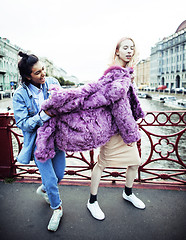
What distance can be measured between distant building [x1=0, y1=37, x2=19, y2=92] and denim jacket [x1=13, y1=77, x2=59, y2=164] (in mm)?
40877

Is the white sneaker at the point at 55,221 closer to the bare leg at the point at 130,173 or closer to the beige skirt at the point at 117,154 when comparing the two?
the beige skirt at the point at 117,154

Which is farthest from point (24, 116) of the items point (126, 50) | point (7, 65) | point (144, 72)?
point (144, 72)

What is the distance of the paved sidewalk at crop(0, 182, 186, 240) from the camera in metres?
1.61

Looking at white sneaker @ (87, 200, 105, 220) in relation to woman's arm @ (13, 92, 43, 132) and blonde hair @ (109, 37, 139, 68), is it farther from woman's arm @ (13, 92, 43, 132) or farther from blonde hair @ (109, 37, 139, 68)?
blonde hair @ (109, 37, 139, 68)

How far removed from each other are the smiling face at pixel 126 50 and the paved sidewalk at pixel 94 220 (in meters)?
1.52

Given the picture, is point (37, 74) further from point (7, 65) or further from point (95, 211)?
point (7, 65)

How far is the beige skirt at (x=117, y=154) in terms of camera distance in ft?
5.67

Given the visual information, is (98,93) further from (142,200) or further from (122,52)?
(142,200)

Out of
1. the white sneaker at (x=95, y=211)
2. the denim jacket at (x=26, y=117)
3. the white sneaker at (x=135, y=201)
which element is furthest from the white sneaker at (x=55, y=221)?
the white sneaker at (x=135, y=201)

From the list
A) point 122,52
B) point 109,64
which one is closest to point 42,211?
point 109,64

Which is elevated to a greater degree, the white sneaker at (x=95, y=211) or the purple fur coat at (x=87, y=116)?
the purple fur coat at (x=87, y=116)

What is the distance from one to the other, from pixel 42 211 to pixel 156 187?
4.53ft

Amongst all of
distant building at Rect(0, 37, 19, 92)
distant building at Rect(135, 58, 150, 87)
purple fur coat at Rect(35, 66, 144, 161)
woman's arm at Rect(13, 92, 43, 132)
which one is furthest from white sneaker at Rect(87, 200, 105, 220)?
distant building at Rect(135, 58, 150, 87)

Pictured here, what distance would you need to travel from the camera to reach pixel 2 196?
85.0 inches
